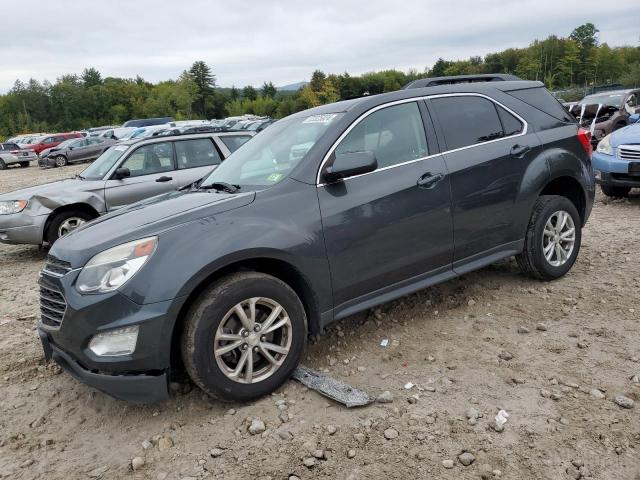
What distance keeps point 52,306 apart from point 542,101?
14.1 ft

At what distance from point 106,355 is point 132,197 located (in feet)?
16.6

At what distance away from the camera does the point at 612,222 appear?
7.00m

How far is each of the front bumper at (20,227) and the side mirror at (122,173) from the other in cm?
118

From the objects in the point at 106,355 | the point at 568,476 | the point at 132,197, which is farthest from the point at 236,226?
the point at 132,197

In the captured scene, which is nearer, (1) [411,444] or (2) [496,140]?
(1) [411,444]

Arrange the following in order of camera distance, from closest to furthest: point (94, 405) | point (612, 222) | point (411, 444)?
point (411, 444)
point (94, 405)
point (612, 222)

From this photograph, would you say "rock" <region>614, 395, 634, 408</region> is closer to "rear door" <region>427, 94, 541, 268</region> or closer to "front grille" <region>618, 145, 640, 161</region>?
"rear door" <region>427, 94, 541, 268</region>

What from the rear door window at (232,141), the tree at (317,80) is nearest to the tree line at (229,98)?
the tree at (317,80)

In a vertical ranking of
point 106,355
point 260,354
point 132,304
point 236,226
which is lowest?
point 260,354

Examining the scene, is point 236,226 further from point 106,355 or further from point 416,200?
point 416,200

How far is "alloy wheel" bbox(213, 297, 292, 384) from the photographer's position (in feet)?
10.0

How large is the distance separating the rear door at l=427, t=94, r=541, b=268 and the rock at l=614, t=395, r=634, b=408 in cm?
146

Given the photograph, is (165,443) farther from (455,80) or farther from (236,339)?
(455,80)

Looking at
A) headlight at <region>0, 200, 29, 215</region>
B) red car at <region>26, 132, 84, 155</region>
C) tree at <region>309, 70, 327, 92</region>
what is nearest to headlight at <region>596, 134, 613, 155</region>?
headlight at <region>0, 200, 29, 215</region>
